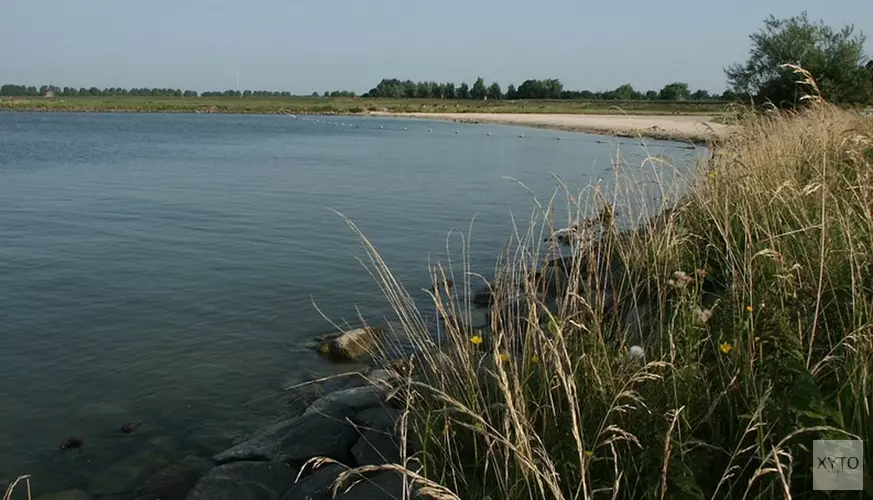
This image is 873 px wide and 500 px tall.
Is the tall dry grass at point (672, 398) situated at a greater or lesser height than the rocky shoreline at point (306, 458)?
greater

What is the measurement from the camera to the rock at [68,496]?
18.4 ft

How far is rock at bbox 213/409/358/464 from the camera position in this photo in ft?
19.0

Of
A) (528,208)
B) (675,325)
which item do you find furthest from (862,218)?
(528,208)

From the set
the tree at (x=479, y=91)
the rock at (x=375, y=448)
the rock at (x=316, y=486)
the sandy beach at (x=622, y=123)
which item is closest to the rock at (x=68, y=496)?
the rock at (x=316, y=486)

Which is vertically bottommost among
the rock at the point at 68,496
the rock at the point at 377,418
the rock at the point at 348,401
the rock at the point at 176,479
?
the rock at the point at 68,496

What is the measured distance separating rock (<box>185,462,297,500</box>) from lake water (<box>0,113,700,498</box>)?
906 millimetres

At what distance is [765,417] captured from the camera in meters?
3.48

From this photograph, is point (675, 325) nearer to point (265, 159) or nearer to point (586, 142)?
point (265, 159)

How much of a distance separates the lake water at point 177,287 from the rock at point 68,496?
95 mm

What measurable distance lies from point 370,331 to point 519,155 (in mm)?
34822

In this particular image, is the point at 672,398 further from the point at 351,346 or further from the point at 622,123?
the point at 622,123

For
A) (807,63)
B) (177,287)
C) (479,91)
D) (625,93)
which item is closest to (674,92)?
(625,93)

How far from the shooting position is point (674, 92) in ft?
433

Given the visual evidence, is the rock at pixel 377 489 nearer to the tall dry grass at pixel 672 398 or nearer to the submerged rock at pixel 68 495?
the tall dry grass at pixel 672 398
